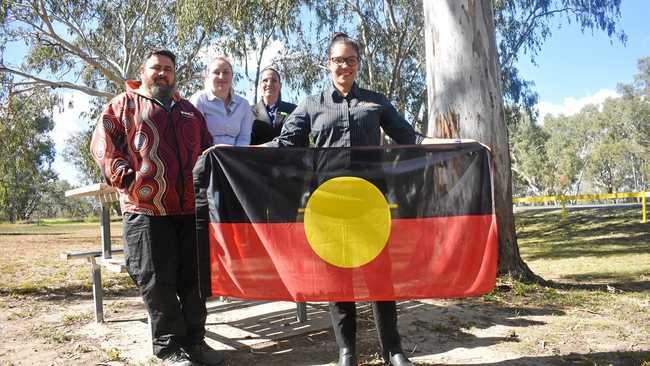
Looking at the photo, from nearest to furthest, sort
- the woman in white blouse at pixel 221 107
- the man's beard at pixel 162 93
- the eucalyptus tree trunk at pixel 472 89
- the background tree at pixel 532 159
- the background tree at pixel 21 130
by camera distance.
Result: the man's beard at pixel 162 93 → the woman in white blouse at pixel 221 107 → the eucalyptus tree trunk at pixel 472 89 → the background tree at pixel 21 130 → the background tree at pixel 532 159

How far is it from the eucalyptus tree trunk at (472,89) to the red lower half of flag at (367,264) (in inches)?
91.2

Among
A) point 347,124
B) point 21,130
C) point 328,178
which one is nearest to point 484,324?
point 328,178

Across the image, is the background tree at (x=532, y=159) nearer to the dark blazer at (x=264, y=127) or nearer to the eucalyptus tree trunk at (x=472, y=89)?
the eucalyptus tree trunk at (x=472, y=89)

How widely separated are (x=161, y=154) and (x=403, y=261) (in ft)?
4.48

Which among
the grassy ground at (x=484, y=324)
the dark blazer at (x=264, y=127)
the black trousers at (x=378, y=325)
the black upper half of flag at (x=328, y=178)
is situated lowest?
the grassy ground at (x=484, y=324)

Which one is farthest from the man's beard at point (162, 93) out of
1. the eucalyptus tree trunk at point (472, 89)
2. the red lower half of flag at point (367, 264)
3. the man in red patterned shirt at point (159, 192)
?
the eucalyptus tree trunk at point (472, 89)

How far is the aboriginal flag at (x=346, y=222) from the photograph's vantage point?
2.68 m

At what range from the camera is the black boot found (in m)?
2.59

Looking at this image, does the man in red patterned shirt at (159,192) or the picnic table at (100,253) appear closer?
the man in red patterned shirt at (159,192)

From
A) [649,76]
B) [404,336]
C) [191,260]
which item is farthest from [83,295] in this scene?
[649,76]

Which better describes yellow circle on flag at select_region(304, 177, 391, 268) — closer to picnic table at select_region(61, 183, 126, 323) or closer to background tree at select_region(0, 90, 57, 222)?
picnic table at select_region(61, 183, 126, 323)

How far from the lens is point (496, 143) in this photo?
4.91 metres

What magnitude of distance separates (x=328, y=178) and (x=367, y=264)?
479 mm

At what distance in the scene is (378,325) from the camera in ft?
8.77
